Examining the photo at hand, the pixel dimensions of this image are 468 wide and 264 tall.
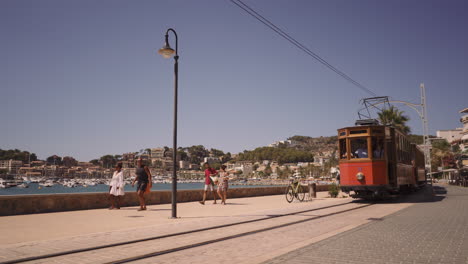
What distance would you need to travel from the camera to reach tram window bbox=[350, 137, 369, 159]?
16.4 metres

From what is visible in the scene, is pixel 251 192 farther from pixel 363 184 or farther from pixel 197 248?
pixel 197 248

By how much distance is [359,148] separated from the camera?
16.5 metres

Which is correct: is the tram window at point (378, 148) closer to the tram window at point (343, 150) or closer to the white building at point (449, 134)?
the tram window at point (343, 150)

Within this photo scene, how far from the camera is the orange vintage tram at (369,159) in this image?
52.3 ft

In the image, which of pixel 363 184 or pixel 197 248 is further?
pixel 363 184

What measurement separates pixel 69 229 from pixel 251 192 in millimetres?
15764

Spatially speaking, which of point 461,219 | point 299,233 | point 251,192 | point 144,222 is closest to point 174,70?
point 144,222

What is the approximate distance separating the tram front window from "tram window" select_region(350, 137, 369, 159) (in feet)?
1.05

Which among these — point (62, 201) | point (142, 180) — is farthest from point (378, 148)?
point (62, 201)

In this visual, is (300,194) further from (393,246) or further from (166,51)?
(393,246)

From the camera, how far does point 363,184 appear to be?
1606 centimetres

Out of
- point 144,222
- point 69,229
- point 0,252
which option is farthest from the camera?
point 144,222

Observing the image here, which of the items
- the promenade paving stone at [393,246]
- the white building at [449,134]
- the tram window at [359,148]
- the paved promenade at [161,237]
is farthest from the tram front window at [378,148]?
the white building at [449,134]

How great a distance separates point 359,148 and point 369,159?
28.3 inches
